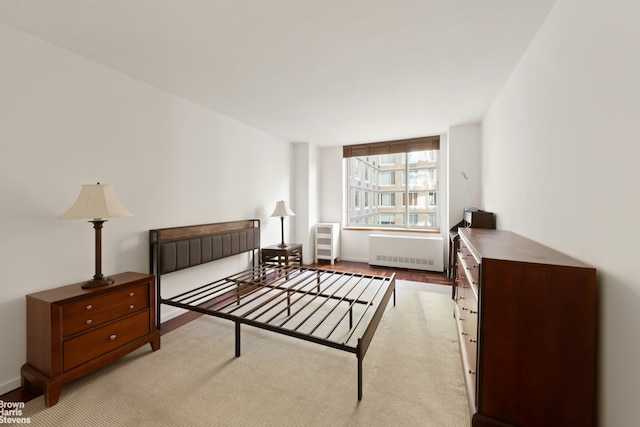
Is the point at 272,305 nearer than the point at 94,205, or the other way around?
the point at 94,205

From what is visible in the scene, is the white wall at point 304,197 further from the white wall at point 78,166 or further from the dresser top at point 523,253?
the dresser top at point 523,253

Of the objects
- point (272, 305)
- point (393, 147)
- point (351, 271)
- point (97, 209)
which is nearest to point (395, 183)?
point (393, 147)

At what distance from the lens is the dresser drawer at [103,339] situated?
68.8 inches

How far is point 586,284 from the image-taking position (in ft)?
3.84

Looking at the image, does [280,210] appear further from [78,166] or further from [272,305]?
[78,166]

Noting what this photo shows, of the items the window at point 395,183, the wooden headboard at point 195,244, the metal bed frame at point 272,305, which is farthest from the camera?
the window at point 395,183

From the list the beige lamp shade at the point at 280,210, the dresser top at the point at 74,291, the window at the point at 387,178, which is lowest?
the dresser top at the point at 74,291

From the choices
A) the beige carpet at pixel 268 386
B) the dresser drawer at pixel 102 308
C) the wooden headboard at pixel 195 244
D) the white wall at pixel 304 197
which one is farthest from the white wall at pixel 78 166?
the white wall at pixel 304 197

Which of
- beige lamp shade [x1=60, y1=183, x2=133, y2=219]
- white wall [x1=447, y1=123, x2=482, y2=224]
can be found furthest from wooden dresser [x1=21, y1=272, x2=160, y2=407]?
white wall [x1=447, y1=123, x2=482, y2=224]

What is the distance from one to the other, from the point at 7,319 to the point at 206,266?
1.72 meters

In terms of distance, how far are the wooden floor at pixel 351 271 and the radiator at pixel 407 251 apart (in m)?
0.12

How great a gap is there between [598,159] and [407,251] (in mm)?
3768

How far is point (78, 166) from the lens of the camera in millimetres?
2168

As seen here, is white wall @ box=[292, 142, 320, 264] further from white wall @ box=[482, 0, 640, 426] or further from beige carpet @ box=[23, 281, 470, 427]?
white wall @ box=[482, 0, 640, 426]
